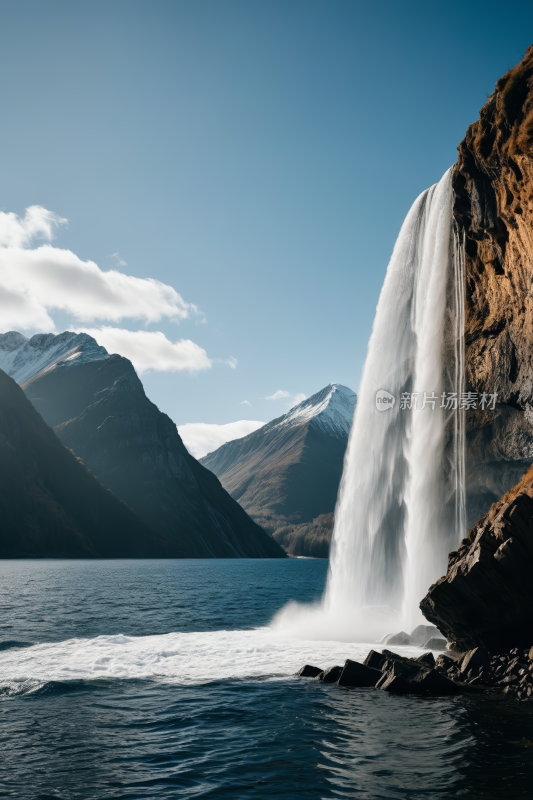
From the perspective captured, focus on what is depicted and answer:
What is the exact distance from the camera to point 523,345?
30.3 metres

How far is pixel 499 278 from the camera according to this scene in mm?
33281

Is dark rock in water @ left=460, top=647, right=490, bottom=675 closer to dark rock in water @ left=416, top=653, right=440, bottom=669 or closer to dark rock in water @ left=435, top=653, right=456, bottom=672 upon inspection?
dark rock in water @ left=435, top=653, right=456, bottom=672

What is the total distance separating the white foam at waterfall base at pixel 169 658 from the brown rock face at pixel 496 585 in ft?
14.3

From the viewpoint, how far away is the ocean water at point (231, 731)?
11.6m

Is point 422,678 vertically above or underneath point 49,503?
above

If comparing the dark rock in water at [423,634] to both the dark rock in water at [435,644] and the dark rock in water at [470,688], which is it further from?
the dark rock in water at [470,688]

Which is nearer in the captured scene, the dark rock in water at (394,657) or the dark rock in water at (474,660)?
the dark rock in water at (474,660)

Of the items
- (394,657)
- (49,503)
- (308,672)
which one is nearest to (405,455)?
(394,657)

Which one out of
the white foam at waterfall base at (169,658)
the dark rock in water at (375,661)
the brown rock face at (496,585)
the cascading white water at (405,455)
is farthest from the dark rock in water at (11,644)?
the brown rock face at (496,585)

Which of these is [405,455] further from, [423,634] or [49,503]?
[49,503]

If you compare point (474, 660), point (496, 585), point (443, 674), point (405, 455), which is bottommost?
point (443, 674)

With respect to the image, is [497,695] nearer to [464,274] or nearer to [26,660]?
[26,660]

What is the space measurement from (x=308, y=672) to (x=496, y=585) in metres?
8.81

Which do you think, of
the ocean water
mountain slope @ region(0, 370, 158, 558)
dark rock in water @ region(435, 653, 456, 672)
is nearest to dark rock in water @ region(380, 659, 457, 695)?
the ocean water
